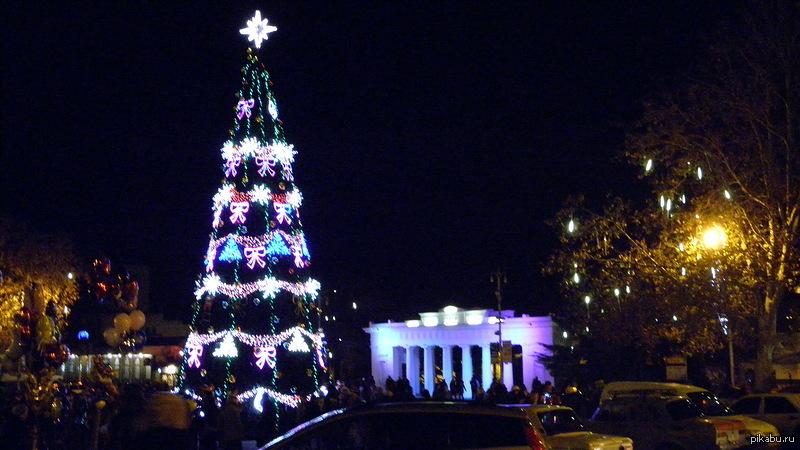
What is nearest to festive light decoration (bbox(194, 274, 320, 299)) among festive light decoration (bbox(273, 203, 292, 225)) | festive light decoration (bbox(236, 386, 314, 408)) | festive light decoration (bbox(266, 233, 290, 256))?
festive light decoration (bbox(266, 233, 290, 256))

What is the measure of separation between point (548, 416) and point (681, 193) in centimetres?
1378

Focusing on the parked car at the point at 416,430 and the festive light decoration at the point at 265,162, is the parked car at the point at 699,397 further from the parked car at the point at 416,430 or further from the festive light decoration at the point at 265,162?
the festive light decoration at the point at 265,162

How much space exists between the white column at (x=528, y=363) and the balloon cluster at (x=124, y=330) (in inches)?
1538

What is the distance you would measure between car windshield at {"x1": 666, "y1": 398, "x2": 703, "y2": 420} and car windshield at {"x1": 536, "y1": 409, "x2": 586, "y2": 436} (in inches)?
156

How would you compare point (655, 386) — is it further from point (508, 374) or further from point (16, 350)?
point (508, 374)

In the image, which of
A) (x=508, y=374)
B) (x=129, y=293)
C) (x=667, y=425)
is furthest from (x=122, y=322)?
(x=508, y=374)

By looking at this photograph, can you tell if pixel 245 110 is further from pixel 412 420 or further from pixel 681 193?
pixel 412 420

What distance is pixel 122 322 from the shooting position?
61.0 feet

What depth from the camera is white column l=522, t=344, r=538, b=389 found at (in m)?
56.0

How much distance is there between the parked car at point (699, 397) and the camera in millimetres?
16656

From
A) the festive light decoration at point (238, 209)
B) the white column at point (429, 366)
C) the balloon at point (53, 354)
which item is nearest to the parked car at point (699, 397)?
the balloon at point (53, 354)

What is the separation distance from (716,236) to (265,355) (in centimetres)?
1403

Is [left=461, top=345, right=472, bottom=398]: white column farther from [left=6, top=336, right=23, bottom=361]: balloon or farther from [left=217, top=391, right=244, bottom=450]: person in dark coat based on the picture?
[left=217, top=391, right=244, bottom=450]: person in dark coat

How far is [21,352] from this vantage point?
18.2m
